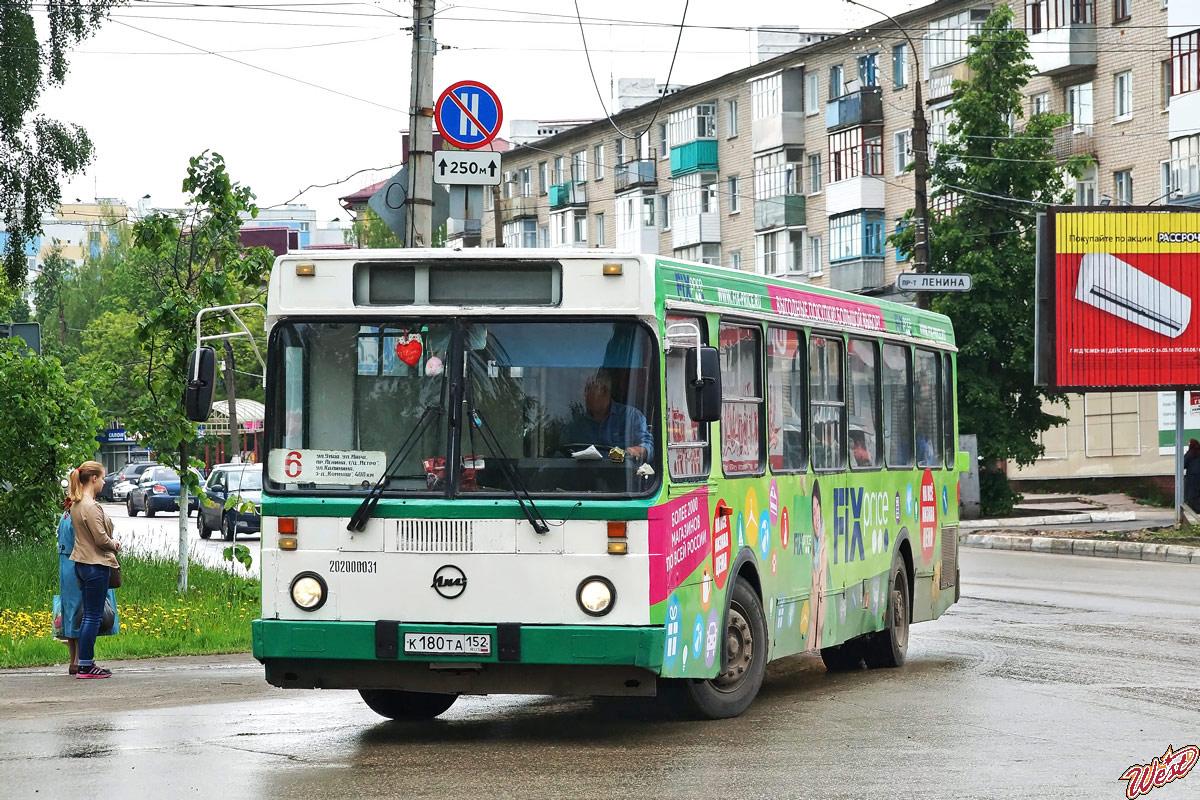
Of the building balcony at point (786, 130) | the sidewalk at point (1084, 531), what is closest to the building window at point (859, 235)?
the building balcony at point (786, 130)

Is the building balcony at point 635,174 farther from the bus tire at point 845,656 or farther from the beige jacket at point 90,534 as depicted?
the beige jacket at point 90,534

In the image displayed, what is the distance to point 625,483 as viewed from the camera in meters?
9.25

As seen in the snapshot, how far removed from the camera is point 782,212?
2517 inches

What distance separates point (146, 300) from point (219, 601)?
68.9 m

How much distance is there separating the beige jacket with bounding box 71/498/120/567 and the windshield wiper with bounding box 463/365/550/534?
4.66 metres

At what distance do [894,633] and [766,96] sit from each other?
52737 millimetres

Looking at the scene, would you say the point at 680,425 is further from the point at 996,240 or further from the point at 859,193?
the point at 859,193

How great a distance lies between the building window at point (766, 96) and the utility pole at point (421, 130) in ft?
159

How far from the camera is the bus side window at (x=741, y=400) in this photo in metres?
10.4

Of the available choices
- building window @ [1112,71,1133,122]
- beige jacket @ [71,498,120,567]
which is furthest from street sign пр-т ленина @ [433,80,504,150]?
building window @ [1112,71,1133,122]

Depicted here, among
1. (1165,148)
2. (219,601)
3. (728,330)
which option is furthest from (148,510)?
(728,330)

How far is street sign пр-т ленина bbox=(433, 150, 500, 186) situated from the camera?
1523cm

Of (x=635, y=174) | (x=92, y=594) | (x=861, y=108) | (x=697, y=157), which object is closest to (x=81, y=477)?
(x=92, y=594)

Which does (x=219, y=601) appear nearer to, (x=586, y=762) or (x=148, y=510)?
(x=586, y=762)
